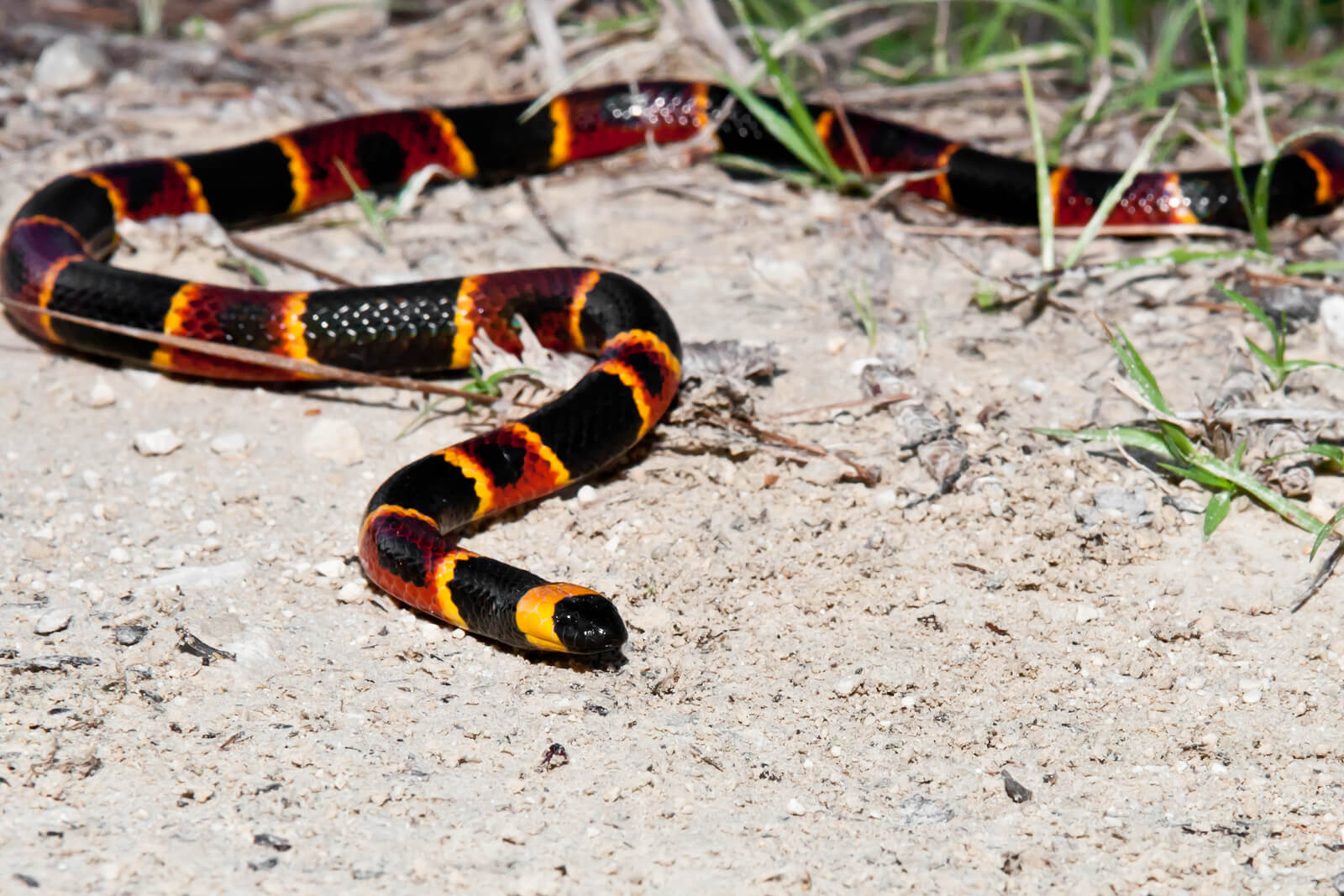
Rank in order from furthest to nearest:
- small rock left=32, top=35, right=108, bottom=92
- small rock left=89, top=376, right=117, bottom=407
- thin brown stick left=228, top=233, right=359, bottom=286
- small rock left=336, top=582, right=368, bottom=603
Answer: small rock left=32, top=35, right=108, bottom=92, thin brown stick left=228, top=233, right=359, bottom=286, small rock left=89, top=376, right=117, bottom=407, small rock left=336, top=582, right=368, bottom=603

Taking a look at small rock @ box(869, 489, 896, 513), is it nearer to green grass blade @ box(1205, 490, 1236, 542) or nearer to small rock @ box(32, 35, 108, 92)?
green grass blade @ box(1205, 490, 1236, 542)

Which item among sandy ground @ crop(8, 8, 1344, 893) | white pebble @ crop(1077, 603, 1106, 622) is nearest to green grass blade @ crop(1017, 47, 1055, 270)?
sandy ground @ crop(8, 8, 1344, 893)

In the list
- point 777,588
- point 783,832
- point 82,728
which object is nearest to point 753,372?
point 777,588

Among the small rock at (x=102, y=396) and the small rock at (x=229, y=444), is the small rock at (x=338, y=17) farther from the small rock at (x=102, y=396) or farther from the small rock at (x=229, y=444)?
the small rock at (x=229, y=444)

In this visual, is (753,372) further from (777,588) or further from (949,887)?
(949,887)

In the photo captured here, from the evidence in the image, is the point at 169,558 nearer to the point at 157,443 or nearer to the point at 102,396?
the point at 157,443

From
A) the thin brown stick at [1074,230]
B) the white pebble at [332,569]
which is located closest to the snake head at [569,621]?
the white pebble at [332,569]
